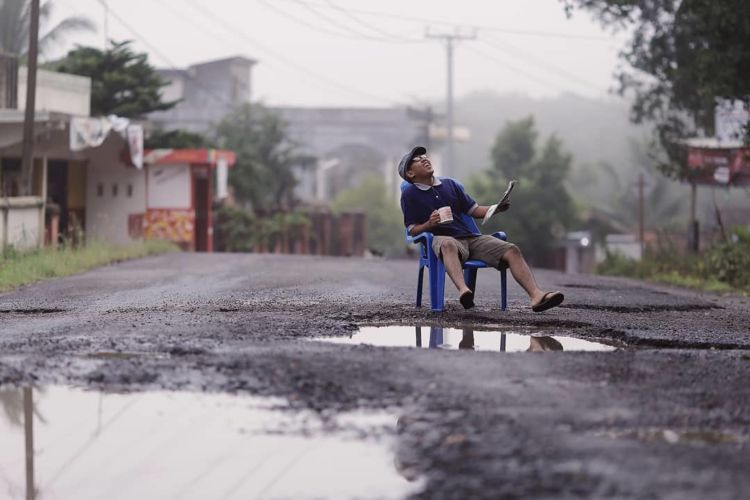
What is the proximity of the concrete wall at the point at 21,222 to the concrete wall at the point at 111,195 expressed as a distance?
28.1ft

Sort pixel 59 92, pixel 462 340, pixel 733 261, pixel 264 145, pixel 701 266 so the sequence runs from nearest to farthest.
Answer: pixel 462 340
pixel 733 261
pixel 701 266
pixel 59 92
pixel 264 145

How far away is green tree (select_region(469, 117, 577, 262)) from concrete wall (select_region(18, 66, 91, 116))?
1889 cm

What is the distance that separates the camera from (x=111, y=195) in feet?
96.8

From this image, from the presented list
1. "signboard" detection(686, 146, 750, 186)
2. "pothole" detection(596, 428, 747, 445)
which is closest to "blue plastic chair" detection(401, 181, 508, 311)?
"pothole" detection(596, 428, 747, 445)

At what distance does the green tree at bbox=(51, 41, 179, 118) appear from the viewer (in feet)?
99.2

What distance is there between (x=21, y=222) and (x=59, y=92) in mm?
7843

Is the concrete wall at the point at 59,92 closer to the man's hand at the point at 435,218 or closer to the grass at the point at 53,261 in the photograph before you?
the grass at the point at 53,261

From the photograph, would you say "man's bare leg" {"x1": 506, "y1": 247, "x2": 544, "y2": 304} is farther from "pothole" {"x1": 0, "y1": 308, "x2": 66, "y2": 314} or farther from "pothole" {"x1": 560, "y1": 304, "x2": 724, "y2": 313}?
"pothole" {"x1": 0, "y1": 308, "x2": 66, "y2": 314}

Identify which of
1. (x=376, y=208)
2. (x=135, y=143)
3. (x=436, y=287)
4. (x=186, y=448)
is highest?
(x=135, y=143)

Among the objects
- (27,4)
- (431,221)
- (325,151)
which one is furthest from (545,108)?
(431,221)

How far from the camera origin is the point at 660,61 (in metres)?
24.2

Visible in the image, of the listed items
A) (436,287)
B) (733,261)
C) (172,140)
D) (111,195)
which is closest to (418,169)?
(436,287)

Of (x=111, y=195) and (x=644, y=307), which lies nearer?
(x=644, y=307)

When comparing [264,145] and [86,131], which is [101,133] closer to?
[86,131]
